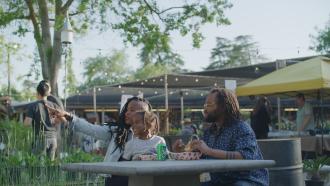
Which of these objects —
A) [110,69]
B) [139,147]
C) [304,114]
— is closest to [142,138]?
[139,147]

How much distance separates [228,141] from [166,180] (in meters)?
0.60

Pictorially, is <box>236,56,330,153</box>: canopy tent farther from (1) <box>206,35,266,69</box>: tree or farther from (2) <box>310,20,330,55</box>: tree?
(1) <box>206,35,266,69</box>: tree

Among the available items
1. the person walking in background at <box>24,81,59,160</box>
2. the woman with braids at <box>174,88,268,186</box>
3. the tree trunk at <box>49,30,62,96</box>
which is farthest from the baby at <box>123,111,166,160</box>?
the tree trunk at <box>49,30,62,96</box>

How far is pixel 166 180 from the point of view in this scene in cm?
316

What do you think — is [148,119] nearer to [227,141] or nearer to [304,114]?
[227,141]

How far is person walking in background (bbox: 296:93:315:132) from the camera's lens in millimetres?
9344

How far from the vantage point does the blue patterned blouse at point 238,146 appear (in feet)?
11.3

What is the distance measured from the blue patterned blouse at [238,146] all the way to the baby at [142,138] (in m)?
0.40

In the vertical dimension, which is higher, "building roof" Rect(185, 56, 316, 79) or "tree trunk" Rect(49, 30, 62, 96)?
"building roof" Rect(185, 56, 316, 79)

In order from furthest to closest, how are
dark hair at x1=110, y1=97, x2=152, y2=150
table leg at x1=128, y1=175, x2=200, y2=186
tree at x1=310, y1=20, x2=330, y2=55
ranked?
tree at x1=310, y1=20, x2=330, y2=55
dark hair at x1=110, y1=97, x2=152, y2=150
table leg at x1=128, y1=175, x2=200, y2=186

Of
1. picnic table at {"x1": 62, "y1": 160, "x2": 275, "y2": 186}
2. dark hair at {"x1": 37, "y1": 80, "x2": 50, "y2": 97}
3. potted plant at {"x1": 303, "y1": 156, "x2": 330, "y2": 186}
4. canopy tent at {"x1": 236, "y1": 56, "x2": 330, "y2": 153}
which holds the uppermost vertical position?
canopy tent at {"x1": 236, "y1": 56, "x2": 330, "y2": 153}

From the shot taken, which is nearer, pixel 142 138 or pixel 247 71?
pixel 142 138

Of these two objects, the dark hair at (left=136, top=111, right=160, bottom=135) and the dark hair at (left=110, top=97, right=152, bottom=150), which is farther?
the dark hair at (left=110, top=97, right=152, bottom=150)

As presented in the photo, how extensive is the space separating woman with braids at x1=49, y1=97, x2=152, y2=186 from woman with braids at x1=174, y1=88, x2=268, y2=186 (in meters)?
0.51
